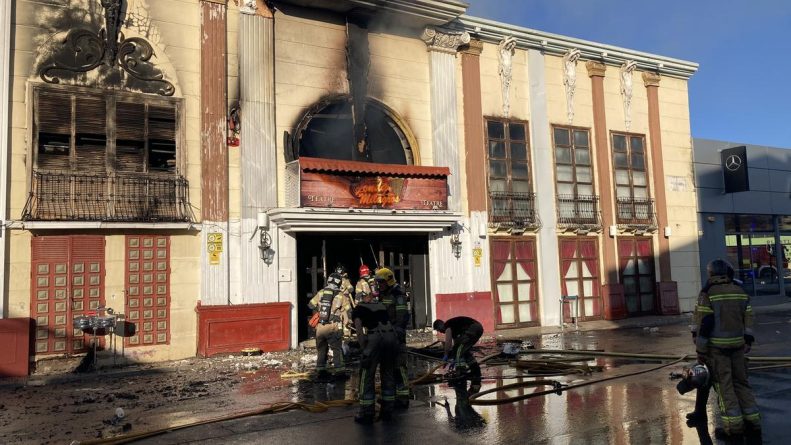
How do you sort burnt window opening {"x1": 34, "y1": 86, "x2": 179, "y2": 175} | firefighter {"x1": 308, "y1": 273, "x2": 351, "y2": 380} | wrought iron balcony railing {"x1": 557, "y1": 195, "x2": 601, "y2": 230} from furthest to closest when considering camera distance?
wrought iron balcony railing {"x1": 557, "y1": 195, "x2": 601, "y2": 230} → burnt window opening {"x1": 34, "y1": 86, "x2": 179, "y2": 175} → firefighter {"x1": 308, "y1": 273, "x2": 351, "y2": 380}

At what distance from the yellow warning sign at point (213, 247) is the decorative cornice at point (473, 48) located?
8975mm

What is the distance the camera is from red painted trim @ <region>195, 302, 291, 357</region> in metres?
13.3

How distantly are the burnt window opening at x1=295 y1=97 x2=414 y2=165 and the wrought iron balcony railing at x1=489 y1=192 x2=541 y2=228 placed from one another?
9.59ft

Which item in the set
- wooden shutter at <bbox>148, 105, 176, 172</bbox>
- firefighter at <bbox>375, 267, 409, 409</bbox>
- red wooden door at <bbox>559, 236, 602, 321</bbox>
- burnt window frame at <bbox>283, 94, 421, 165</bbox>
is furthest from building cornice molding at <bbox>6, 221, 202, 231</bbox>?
red wooden door at <bbox>559, 236, 602, 321</bbox>

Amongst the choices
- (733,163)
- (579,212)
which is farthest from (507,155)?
(733,163)

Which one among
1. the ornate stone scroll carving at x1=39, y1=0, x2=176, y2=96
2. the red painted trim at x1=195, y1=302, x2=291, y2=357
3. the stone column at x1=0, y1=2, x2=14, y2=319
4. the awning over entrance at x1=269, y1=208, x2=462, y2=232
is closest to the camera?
the stone column at x1=0, y1=2, x2=14, y2=319

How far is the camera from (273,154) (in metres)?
14.8

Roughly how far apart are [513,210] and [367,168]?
540cm

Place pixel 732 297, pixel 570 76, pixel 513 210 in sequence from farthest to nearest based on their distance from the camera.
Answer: pixel 570 76 → pixel 513 210 → pixel 732 297

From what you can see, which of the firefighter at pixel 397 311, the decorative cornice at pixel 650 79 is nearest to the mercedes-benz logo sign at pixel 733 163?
the decorative cornice at pixel 650 79

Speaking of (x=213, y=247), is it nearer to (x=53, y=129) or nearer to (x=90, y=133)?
(x=90, y=133)

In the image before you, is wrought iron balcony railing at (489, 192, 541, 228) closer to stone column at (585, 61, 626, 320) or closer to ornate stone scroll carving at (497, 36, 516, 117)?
ornate stone scroll carving at (497, 36, 516, 117)

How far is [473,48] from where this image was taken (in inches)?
714

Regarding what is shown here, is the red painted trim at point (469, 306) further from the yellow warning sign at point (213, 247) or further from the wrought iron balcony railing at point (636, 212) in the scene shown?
the wrought iron balcony railing at point (636, 212)
